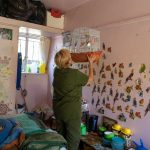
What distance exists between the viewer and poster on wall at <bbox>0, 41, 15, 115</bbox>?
2662mm

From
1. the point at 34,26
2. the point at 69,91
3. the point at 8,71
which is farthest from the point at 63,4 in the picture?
the point at 69,91

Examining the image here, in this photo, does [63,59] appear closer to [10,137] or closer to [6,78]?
[10,137]

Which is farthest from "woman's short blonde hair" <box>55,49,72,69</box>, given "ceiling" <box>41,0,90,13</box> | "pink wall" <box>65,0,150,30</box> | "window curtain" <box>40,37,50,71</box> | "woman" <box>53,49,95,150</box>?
"window curtain" <box>40,37,50,71</box>

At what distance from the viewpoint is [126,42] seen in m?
2.15

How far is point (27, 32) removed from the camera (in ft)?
10.4

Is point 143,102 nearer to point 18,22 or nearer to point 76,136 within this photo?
point 76,136

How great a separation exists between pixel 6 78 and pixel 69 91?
1.25 meters

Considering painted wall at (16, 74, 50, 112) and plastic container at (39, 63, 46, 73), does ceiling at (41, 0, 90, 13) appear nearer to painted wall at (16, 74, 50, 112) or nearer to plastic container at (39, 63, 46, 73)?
plastic container at (39, 63, 46, 73)

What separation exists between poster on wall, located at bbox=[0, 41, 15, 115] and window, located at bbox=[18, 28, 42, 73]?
58 cm

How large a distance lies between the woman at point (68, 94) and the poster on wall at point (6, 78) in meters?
1.10

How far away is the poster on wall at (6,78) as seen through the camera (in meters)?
2.66

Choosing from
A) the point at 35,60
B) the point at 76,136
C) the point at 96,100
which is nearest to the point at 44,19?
the point at 35,60

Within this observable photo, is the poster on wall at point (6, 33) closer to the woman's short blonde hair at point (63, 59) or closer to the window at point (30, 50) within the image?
the window at point (30, 50)

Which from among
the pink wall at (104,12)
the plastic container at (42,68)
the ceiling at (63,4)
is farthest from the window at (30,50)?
the pink wall at (104,12)
